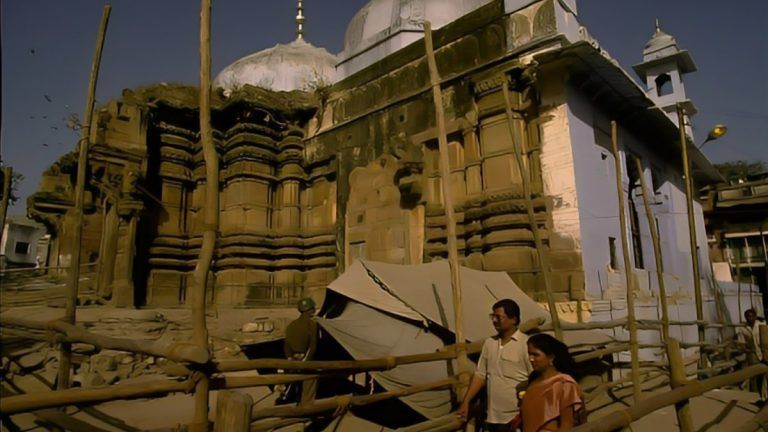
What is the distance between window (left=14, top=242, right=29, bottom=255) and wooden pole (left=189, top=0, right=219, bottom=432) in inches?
1065

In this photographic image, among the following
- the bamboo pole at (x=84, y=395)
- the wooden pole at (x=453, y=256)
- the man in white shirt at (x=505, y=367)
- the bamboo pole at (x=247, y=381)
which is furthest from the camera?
the wooden pole at (x=453, y=256)

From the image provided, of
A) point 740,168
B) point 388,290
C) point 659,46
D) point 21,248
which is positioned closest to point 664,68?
point 659,46

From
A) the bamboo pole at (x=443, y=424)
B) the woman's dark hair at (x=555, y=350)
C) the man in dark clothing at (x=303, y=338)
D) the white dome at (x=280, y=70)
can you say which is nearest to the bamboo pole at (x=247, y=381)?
the bamboo pole at (x=443, y=424)

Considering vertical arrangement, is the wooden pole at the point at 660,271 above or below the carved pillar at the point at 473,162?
below

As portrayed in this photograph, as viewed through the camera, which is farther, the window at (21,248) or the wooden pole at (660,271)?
the window at (21,248)

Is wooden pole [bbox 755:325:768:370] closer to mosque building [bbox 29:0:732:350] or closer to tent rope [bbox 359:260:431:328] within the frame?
mosque building [bbox 29:0:732:350]

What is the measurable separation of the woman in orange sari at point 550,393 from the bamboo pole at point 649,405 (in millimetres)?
133

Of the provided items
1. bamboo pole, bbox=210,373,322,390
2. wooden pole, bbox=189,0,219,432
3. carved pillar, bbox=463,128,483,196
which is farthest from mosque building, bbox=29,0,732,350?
wooden pole, bbox=189,0,219,432

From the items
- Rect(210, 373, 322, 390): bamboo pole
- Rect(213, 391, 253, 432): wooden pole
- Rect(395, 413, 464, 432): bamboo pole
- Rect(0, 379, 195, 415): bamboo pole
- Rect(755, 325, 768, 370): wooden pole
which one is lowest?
Rect(395, 413, 464, 432): bamboo pole

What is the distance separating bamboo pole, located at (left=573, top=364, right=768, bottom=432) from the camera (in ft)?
9.64

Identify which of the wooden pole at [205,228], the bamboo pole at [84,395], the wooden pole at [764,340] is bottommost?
the wooden pole at [764,340]

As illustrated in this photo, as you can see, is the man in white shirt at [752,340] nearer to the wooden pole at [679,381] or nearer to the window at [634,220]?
the window at [634,220]

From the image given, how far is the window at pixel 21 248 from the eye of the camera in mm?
25047

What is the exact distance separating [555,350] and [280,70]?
17216 mm
